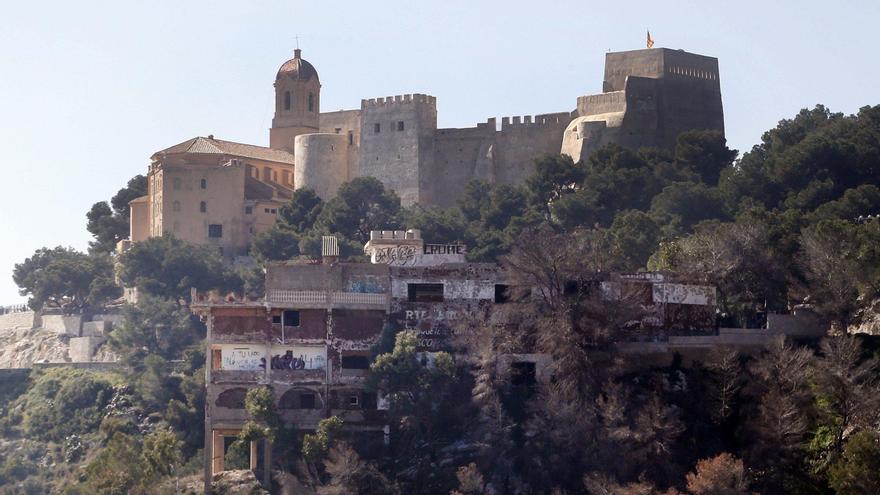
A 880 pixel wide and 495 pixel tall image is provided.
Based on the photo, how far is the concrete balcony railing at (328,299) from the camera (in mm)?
52781

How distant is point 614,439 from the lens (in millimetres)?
47906

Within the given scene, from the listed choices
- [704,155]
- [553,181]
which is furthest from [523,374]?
[704,155]

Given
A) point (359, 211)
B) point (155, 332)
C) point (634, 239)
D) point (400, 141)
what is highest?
point (400, 141)

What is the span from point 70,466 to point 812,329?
2482cm

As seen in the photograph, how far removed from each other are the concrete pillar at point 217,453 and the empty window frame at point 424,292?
6.22 meters

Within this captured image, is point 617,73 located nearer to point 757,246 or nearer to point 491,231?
point 491,231

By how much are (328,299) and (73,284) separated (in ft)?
97.9

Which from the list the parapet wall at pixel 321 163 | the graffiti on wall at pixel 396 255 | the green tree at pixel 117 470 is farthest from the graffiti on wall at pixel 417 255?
the parapet wall at pixel 321 163

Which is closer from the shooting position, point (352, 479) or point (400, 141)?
point (352, 479)

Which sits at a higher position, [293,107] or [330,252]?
[293,107]

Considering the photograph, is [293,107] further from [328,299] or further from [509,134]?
[328,299]

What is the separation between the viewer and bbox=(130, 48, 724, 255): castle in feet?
252

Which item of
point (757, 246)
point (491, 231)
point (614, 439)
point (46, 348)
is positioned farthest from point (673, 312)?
point (46, 348)

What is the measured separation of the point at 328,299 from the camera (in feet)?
173
